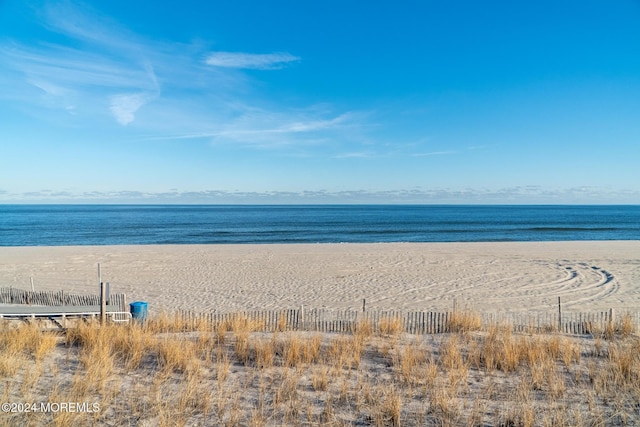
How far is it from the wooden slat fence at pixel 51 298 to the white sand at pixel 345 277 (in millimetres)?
1787

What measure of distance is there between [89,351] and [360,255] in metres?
23.5

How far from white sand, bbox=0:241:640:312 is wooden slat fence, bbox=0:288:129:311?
5.86ft

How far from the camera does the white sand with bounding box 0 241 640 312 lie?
16.0 metres

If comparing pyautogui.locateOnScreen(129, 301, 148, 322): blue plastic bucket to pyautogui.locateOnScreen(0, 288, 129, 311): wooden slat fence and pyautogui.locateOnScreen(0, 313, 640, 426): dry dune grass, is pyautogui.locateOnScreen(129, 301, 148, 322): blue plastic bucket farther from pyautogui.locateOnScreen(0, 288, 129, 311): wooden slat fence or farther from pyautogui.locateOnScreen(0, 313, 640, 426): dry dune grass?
pyautogui.locateOnScreen(0, 313, 640, 426): dry dune grass

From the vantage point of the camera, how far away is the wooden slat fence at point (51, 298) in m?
12.8

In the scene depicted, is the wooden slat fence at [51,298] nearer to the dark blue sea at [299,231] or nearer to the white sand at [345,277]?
the white sand at [345,277]

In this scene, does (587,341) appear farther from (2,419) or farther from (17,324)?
(17,324)

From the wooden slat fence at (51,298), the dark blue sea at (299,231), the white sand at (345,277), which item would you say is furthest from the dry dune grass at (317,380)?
the dark blue sea at (299,231)

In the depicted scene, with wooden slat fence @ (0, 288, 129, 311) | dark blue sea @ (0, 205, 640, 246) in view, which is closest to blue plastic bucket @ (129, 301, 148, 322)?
wooden slat fence @ (0, 288, 129, 311)

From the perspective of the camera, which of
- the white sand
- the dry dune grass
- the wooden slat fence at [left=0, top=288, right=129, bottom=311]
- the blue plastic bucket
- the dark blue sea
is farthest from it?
the dark blue sea

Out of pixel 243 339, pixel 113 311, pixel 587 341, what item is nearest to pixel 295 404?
pixel 243 339

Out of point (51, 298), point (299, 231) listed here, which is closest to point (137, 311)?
point (51, 298)

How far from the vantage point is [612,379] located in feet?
20.1

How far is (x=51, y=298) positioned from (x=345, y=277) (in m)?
13.2
